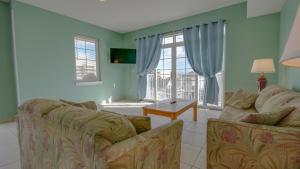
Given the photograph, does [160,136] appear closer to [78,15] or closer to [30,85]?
[30,85]

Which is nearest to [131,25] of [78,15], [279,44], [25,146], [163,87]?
[78,15]

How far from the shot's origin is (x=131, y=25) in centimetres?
493

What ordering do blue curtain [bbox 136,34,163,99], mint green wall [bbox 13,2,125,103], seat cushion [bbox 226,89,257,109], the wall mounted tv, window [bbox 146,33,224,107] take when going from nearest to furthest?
seat cushion [bbox 226,89,257,109] < mint green wall [bbox 13,2,125,103] < window [bbox 146,33,224,107] < blue curtain [bbox 136,34,163,99] < the wall mounted tv

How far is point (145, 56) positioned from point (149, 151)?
448cm

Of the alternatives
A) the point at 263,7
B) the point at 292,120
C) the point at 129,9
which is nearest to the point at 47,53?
the point at 129,9

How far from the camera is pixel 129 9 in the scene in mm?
3750

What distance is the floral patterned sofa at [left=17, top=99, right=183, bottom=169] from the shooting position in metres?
0.79

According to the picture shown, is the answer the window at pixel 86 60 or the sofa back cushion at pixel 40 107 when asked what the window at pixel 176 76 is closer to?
the window at pixel 86 60

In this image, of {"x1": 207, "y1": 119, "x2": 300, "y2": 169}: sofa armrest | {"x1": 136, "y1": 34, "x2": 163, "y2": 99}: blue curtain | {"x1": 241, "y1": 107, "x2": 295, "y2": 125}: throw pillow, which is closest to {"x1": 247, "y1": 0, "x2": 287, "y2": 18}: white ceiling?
{"x1": 136, "y1": 34, "x2": 163, "y2": 99}: blue curtain

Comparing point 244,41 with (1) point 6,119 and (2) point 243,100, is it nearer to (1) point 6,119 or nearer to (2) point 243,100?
(2) point 243,100

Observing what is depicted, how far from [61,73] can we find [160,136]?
3.84 metres

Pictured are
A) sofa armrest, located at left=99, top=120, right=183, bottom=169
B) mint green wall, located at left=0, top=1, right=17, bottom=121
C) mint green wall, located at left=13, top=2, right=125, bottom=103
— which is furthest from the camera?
mint green wall, located at left=13, top=2, right=125, bottom=103

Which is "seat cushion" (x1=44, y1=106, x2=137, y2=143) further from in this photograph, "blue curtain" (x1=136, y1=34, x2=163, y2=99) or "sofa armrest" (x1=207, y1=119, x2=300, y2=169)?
"blue curtain" (x1=136, y1=34, x2=163, y2=99)

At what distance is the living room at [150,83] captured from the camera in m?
0.98
